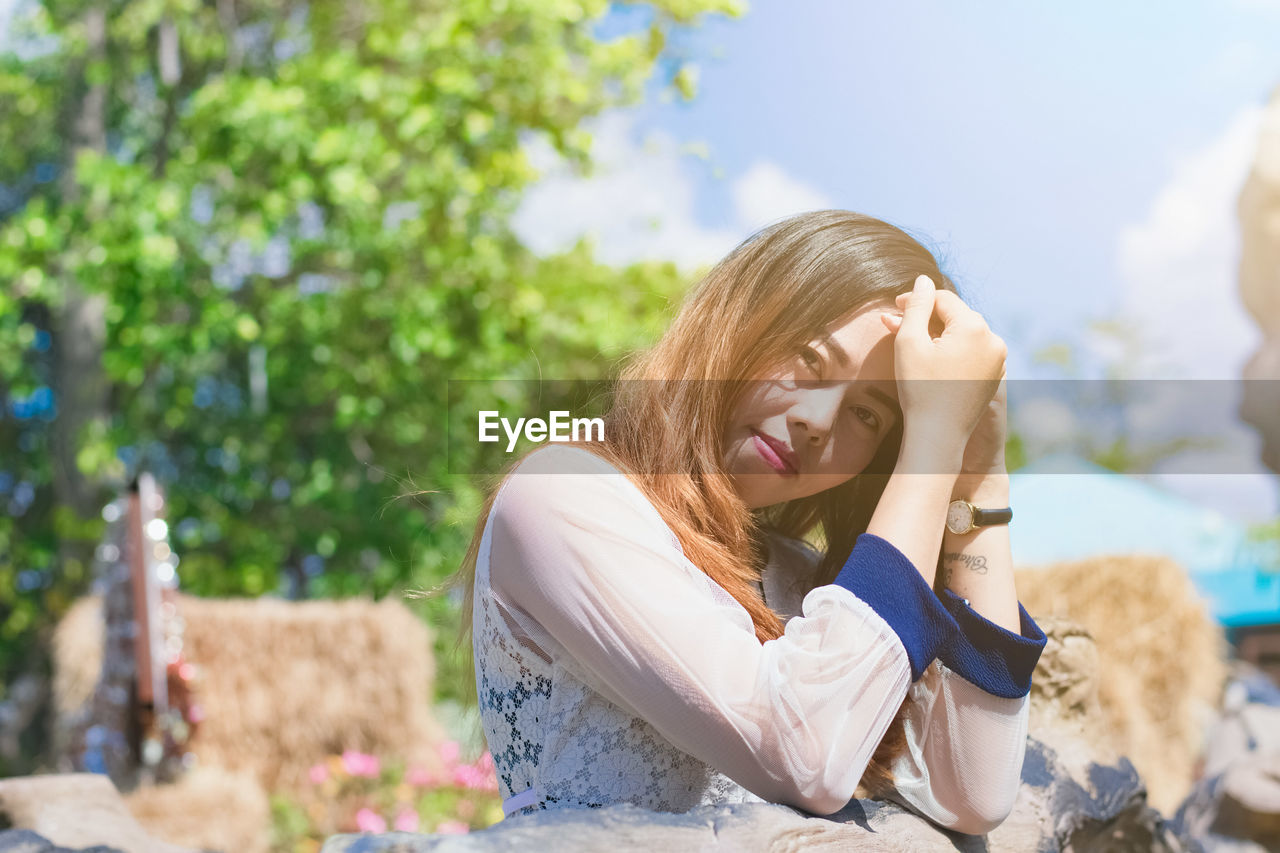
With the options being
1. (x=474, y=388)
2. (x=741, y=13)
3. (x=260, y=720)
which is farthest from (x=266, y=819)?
(x=741, y=13)

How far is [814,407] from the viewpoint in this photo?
4.35 ft

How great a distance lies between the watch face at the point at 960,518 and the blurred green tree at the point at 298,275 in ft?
14.9

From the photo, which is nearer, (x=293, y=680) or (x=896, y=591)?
(x=896, y=591)

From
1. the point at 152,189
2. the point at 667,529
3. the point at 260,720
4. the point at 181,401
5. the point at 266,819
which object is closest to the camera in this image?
the point at 667,529

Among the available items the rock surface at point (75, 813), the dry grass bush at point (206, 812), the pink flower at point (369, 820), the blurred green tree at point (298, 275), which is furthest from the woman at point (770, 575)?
the blurred green tree at point (298, 275)

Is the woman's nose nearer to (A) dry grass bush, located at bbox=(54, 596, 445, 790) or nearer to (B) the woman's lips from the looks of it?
(B) the woman's lips

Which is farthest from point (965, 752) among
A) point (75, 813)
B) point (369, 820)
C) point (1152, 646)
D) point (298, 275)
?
point (298, 275)

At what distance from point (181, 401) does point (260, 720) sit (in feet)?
8.12

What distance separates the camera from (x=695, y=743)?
108 cm

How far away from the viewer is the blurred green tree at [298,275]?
611 cm

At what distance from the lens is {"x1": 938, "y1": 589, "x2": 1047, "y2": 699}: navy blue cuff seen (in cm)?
131

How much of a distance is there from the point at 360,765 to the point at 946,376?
196 inches

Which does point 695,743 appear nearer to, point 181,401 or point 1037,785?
point 1037,785

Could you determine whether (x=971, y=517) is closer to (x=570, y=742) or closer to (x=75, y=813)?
(x=570, y=742)
